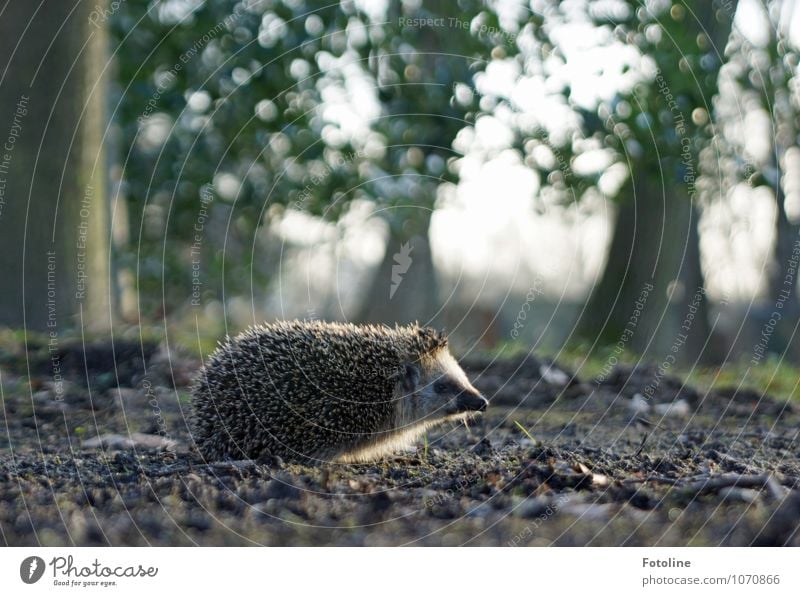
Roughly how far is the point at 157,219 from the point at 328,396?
12.8 m

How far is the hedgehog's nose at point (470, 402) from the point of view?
8016mm

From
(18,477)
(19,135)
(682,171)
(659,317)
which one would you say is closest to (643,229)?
(659,317)

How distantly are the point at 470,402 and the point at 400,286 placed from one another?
45.7ft

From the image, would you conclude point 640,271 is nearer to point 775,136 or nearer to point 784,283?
Result: point 775,136

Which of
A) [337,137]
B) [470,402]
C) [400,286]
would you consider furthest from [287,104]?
[400,286]

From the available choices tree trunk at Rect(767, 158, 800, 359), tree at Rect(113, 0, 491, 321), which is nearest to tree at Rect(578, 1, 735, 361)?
tree at Rect(113, 0, 491, 321)

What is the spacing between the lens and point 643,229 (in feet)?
49.0

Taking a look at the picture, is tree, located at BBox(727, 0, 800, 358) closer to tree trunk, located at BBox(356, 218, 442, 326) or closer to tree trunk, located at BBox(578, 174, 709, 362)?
tree trunk, located at BBox(578, 174, 709, 362)

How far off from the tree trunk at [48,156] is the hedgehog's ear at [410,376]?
5.46m

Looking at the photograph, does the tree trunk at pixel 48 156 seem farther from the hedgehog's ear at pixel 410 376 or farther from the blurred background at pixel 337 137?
the hedgehog's ear at pixel 410 376

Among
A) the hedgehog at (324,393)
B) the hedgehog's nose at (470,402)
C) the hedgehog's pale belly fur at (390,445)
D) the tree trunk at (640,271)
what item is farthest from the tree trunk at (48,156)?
the tree trunk at (640,271)

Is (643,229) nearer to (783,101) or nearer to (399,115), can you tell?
(783,101)

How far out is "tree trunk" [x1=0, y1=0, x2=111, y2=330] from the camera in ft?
37.0

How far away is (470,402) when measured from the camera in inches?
317
